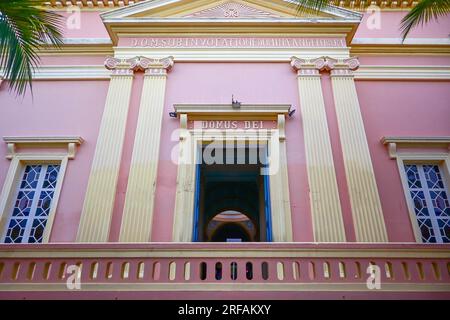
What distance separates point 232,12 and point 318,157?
406cm

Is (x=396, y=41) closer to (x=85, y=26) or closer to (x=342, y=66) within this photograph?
(x=342, y=66)

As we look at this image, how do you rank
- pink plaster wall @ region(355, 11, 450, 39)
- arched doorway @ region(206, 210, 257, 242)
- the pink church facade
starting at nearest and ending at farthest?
the pink church facade < pink plaster wall @ region(355, 11, 450, 39) < arched doorway @ region(206, 210, 257, 242)

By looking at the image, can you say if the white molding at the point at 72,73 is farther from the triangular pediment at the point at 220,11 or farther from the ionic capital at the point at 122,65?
the triangular pediment at the point at 220,11

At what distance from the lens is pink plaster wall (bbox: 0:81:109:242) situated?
7.45m

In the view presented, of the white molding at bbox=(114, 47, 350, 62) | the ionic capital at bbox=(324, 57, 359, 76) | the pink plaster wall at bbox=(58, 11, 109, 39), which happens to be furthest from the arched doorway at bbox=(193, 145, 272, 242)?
the pink plaster wall at bbox=(58, 11, 109, 39)

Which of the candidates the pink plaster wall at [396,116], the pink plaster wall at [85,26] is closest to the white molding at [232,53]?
the pink plaster wall at [396,116]

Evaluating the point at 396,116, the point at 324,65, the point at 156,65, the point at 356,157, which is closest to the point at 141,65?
the point at 156,65

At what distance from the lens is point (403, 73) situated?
8.64 m

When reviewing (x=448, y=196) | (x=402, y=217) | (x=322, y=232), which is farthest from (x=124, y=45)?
(x=448, y=196)

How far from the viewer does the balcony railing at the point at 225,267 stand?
15.3 ft

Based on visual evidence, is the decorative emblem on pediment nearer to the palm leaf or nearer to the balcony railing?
the palm leaf

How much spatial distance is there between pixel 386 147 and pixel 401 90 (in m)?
1.59

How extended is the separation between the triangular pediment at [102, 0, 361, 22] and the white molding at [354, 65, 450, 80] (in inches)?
49.3

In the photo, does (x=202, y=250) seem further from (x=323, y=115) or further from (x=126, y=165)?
(x=323, y=115)
